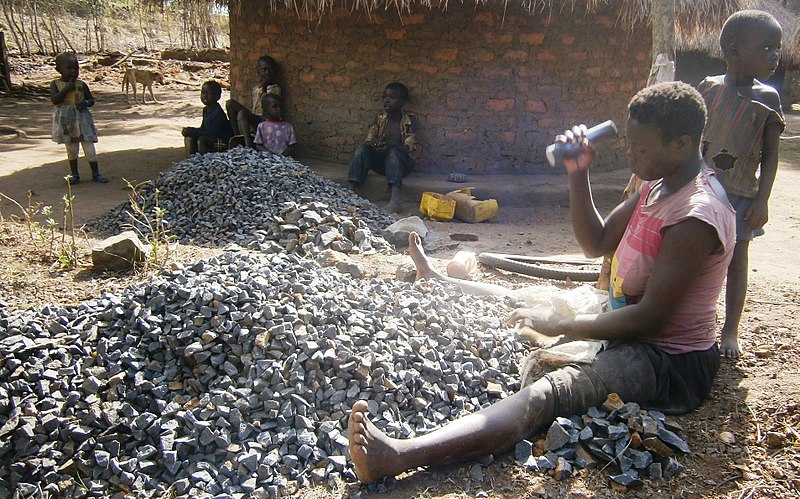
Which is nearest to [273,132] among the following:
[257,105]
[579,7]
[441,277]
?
[257,105]

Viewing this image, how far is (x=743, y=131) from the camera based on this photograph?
282 centimetres

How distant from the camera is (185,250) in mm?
4676

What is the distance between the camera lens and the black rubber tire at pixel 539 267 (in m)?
4.20

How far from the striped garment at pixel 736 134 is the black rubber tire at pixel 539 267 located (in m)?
1.41

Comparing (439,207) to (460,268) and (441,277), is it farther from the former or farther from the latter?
(441,277)

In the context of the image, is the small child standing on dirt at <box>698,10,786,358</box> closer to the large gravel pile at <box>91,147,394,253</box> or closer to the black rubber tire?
the black rubber tire

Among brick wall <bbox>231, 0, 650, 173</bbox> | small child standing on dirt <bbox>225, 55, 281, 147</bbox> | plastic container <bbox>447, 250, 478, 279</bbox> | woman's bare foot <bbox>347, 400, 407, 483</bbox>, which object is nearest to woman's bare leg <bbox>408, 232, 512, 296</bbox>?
plastic container <bbox>447, 250, 478, 279</bbox>

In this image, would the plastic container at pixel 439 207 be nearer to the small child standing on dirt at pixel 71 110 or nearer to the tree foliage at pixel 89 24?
the small child standing on dirt at pixel 71 110

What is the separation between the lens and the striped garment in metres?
2.79

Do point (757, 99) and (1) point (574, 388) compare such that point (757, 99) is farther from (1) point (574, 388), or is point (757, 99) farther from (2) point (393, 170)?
(2) point (393, 170)

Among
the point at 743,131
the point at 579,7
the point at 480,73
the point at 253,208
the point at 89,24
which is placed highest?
the point at 89,24

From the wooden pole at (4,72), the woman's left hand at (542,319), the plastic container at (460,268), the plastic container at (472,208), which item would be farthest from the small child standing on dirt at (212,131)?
the wooden pole at (4,72)

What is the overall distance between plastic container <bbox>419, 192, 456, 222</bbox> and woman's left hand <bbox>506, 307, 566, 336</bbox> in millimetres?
3558

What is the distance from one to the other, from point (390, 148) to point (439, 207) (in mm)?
909
